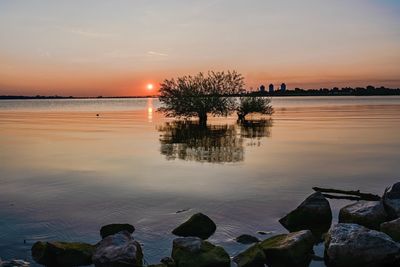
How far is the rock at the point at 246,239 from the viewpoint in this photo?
1059cm

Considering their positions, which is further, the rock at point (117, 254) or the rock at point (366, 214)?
the rock at point (366, 214)

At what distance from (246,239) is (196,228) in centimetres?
129

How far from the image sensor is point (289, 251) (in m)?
9.37

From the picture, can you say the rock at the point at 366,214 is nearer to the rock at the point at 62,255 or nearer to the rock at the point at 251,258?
the rock at the point at 251,258

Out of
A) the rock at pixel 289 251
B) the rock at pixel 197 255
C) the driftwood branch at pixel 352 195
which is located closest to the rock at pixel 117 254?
the rock at pixel 197 255

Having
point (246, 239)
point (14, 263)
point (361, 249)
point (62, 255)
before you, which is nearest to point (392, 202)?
point (361, 249)

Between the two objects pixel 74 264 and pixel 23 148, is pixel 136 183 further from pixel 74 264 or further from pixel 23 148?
pixel 23 148

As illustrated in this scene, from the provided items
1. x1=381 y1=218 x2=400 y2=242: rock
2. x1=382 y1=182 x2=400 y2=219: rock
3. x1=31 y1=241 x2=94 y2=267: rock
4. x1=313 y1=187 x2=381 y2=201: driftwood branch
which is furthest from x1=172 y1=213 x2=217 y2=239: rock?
x1=313 y1=187 x2=381 y2=201: driftwood branch

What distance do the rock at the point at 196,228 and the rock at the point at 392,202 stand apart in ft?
15.0

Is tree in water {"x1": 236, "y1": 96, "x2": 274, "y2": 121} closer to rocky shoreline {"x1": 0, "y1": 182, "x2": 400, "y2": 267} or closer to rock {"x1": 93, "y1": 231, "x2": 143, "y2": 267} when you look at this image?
rocky shoreline {"x1": 0, "y1": 182, "x2": 400, "y2": 267}

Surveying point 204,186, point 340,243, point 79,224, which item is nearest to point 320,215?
point 340,243

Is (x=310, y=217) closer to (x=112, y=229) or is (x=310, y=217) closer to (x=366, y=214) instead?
(x=366, y=214)

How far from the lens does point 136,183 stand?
56.5 feet

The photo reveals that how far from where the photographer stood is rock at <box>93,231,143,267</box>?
905 centimetres
